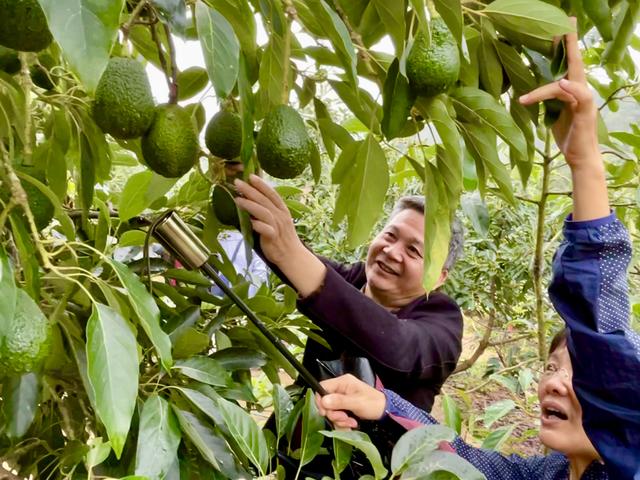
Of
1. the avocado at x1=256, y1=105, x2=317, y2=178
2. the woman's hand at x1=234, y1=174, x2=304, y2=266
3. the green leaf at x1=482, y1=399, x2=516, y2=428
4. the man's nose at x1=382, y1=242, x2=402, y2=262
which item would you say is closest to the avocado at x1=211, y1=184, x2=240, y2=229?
the woman's hand at x1=234, y1=174, x2=304, y2=266

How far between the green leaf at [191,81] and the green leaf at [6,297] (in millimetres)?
517

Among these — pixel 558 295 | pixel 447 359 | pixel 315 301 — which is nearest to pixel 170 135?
pixel 315 301

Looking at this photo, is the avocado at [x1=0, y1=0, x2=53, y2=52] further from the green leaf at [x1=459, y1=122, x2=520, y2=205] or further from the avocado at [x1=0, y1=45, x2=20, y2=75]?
the green leaf at [x1=459, y1=122, x2=520, y2=205]

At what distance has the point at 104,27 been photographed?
0.38 metres

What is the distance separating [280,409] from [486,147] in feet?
1.39

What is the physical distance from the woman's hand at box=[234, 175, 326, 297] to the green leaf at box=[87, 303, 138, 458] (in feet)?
1.38

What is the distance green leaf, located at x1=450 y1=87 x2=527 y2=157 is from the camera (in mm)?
729

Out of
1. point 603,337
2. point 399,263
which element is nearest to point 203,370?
point 603,337

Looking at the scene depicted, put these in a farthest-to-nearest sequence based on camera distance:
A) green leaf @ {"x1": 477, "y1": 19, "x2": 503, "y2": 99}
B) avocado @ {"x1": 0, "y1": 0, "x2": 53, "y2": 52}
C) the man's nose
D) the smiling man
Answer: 1. the man's nose
2. the smiling man
3. green leaf @ {"x1": 477, "y1": 19, "x2": 503, "y2": 99}
4. avocado @ {"x1": 0, "y1": 0, "x2": 53, "y2": 52}

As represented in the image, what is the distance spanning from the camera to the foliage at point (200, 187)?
502mm

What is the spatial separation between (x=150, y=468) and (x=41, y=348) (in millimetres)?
164

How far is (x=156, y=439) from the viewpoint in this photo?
0.58 meters

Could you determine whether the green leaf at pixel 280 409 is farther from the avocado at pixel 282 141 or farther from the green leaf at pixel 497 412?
the green leaf at pixel 497 412

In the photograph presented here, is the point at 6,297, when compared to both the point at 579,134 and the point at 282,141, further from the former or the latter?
the point at 579,134
